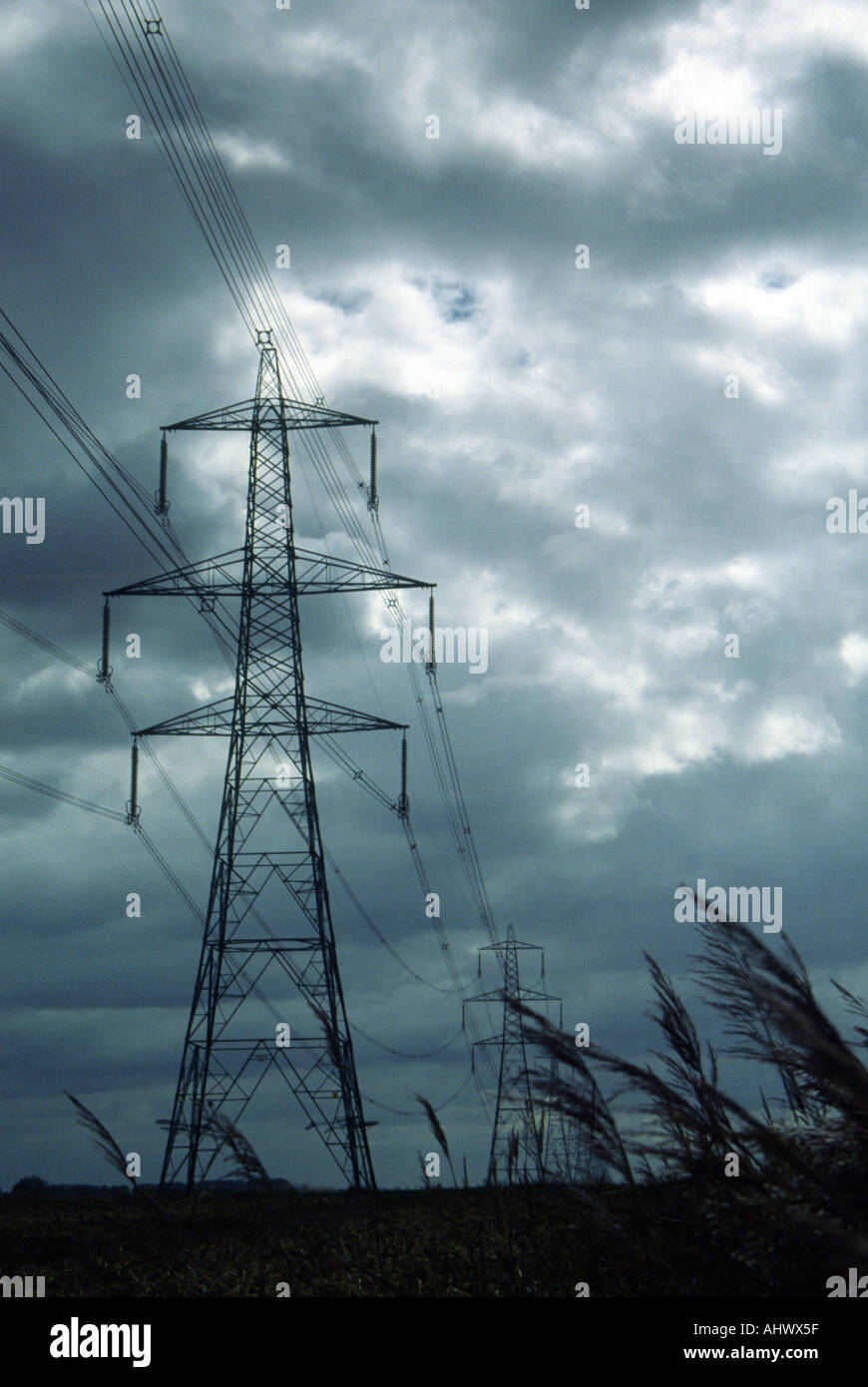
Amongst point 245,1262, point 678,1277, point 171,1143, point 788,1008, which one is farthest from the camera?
point 171,1143

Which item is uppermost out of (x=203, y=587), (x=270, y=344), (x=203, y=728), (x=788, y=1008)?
(x=270, y=344)

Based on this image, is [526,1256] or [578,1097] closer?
[578,1097]

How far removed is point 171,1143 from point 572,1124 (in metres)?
22.6

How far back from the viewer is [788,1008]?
3.44m

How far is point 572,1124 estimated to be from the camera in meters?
5.80
